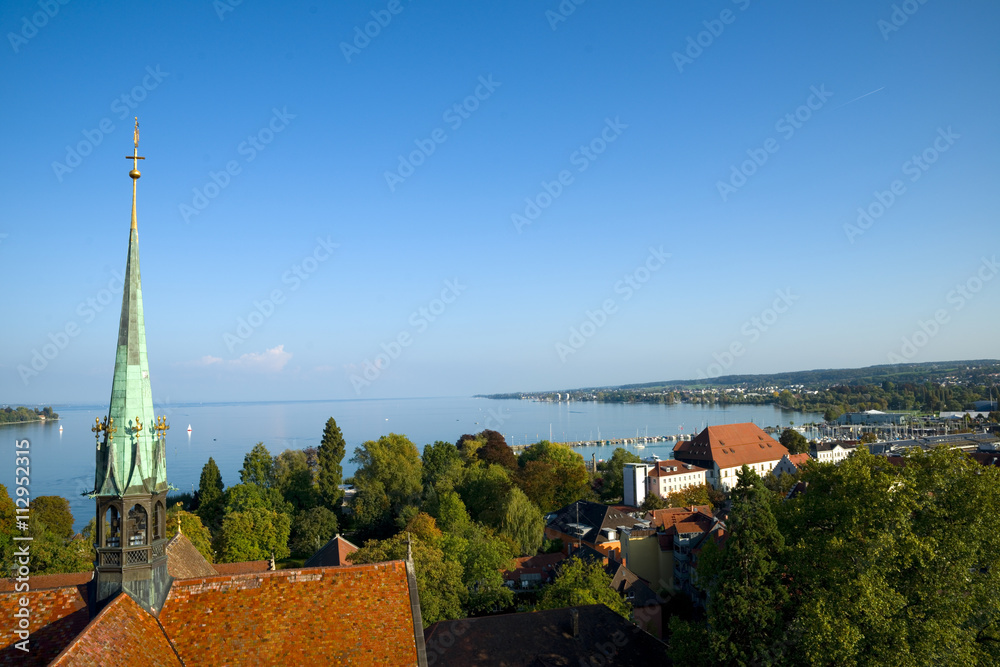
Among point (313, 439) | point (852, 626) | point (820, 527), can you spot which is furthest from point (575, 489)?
point (313, 439)

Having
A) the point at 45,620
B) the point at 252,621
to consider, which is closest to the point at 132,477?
the point at 45,620

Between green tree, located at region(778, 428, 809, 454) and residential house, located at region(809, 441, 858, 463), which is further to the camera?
green tree, located at region(778, 428, 809, 454)

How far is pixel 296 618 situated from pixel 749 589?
12.2 m

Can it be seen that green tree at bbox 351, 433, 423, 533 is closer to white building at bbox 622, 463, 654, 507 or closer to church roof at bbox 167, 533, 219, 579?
white building at bbox 622, 463, 654, 507

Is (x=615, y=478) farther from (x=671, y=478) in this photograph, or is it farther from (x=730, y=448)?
(x=730, y=448)

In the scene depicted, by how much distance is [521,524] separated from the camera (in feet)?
152

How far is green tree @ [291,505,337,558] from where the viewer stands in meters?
49.9

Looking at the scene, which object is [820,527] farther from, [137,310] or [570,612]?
[137,310]

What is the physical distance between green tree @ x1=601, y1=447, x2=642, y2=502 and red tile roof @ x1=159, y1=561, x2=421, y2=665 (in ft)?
185

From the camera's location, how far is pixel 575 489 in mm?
64062

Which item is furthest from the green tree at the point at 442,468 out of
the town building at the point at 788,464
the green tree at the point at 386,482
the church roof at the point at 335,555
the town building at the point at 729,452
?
the town building at the point at 788,464

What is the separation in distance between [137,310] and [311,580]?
6.56m

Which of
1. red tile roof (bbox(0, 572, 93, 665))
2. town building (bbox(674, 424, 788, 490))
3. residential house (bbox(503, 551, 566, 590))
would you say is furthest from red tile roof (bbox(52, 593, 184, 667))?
town building (bbox(674, 424, 788, 490))

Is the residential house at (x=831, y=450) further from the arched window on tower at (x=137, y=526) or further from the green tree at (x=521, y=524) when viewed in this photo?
the arched window on tower at (x=137, y=526)
